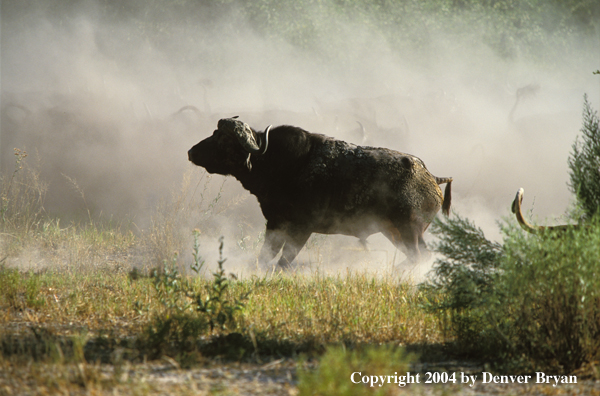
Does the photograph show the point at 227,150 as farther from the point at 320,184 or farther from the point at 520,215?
the point at 520,215

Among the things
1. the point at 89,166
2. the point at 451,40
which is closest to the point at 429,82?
the point at 451,40

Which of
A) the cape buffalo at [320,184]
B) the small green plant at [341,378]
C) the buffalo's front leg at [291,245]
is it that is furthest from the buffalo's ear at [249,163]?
the small green plant at [341,378]

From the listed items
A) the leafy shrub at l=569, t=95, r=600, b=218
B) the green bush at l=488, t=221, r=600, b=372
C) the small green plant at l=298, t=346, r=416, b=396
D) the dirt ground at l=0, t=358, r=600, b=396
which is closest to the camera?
the small green plant at l=298, t=346, r=416, b=396

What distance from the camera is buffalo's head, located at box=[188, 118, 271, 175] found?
6.62 m

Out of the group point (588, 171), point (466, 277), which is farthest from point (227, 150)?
point (588, 171)

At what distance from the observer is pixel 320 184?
6.57 meters

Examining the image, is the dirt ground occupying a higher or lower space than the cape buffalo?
lower

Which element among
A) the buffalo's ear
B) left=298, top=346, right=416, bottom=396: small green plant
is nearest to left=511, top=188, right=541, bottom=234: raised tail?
left=298, top=346, right=416, bottom=396: small green plant

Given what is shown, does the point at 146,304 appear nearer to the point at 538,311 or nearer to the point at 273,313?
the point at 273,313

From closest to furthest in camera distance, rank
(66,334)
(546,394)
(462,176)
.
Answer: (546,394) → (66,334) → (462,176)

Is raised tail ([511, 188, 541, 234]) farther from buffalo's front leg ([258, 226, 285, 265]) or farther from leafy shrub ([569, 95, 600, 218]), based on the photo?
buffalo's front leg ([258, 226, 285, 265])

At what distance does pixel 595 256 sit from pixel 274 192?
4.08 m

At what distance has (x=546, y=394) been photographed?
291 centimetres

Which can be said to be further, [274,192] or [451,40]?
[451,40]
